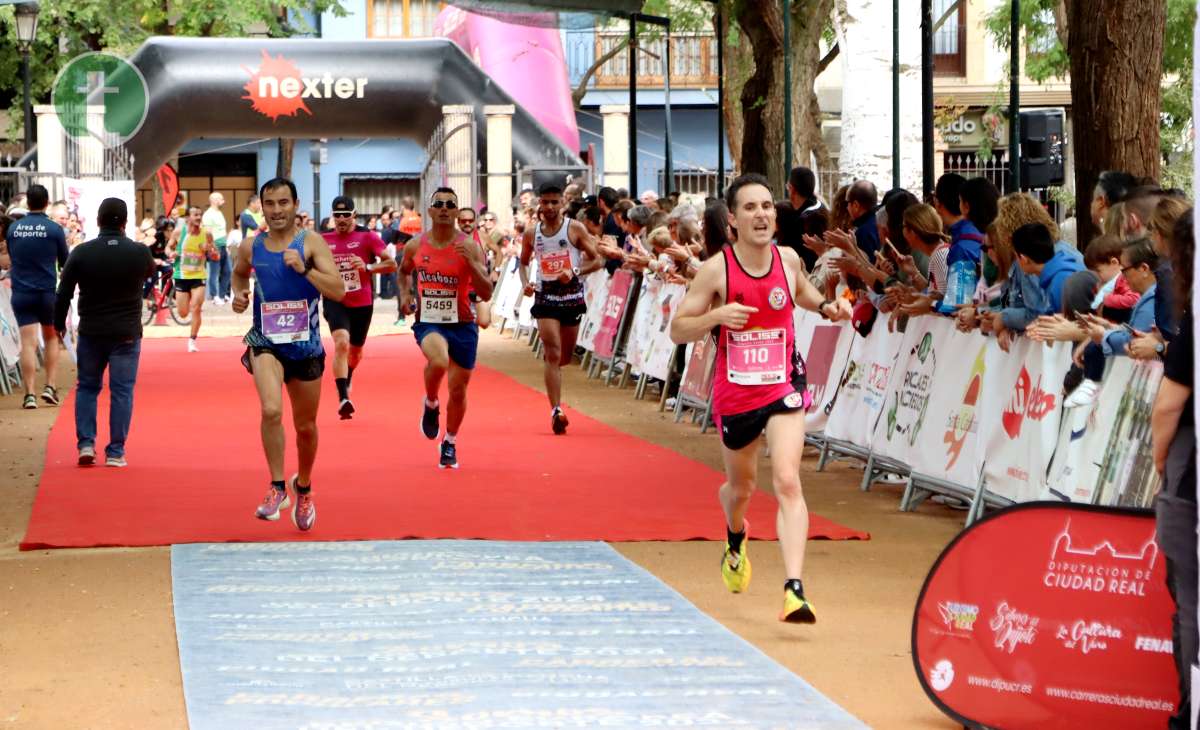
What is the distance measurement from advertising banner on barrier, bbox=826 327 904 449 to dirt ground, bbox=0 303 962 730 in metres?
0.43

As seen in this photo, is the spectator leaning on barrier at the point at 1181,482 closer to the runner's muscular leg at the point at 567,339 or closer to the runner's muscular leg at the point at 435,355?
the runner's muscular leg at the point at 435,355

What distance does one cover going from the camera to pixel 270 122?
113 ft

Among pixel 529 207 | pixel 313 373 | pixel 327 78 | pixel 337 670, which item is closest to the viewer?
pixel 337 670

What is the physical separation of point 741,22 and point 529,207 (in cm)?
632

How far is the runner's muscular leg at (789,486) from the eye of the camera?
27.3 feet

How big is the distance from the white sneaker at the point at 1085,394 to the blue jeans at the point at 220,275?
31.4m

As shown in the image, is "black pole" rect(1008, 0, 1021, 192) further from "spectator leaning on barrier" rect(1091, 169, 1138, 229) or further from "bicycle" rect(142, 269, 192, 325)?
"bicycle" rect(142, 269, 192, 325)

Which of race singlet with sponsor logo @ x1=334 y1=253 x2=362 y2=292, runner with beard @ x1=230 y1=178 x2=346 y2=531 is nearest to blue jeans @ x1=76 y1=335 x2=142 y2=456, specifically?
runner with beard @ x1=230 y1=178 x2=346 y2=531

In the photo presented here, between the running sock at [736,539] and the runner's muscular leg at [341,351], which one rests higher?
the runner's muscular leg at [341,351]

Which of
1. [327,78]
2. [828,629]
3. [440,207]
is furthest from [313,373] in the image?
[327,78]

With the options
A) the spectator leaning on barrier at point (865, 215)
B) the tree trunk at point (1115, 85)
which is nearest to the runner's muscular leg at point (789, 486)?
the tree trunk at point (1115, 85)

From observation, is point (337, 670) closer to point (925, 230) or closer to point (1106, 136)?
point (925, 230)

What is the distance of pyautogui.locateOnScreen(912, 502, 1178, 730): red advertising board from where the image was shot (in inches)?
232

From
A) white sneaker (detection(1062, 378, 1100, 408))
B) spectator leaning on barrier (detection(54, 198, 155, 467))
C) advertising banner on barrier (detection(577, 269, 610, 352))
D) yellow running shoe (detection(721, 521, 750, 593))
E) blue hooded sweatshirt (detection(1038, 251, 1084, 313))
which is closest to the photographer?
yellow running shoe (detection(721, 521, 750, 593))
